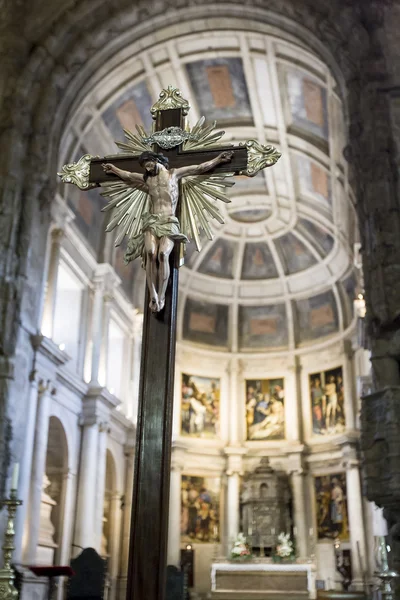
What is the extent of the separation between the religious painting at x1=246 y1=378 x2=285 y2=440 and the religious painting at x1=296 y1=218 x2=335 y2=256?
4674 millimetres

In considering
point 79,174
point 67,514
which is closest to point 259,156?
point 79,174

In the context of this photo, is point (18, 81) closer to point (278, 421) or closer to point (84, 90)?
point (84, 90)

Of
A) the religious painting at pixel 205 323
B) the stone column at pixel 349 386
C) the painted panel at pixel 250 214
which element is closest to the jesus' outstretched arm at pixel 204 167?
the stone column at pixel 349 386

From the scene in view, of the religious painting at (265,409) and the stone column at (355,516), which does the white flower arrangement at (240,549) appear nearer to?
the stone column at (355,516)

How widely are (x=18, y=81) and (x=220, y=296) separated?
38.2 ft

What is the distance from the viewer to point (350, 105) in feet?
41.3

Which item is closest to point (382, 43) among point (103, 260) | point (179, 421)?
point (103, 260)

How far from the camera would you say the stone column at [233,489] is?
812 inches

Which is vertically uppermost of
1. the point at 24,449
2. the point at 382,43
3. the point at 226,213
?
the point at 226,213

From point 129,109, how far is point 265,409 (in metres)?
10.8

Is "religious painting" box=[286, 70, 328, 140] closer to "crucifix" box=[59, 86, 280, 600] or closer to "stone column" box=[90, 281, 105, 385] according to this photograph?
"stone column" box=[90, 281, 105, 385]

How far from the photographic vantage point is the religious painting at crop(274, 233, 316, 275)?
2278 centimetres

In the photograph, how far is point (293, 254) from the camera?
2322cm

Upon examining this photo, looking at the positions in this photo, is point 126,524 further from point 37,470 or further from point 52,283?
point 52,283
